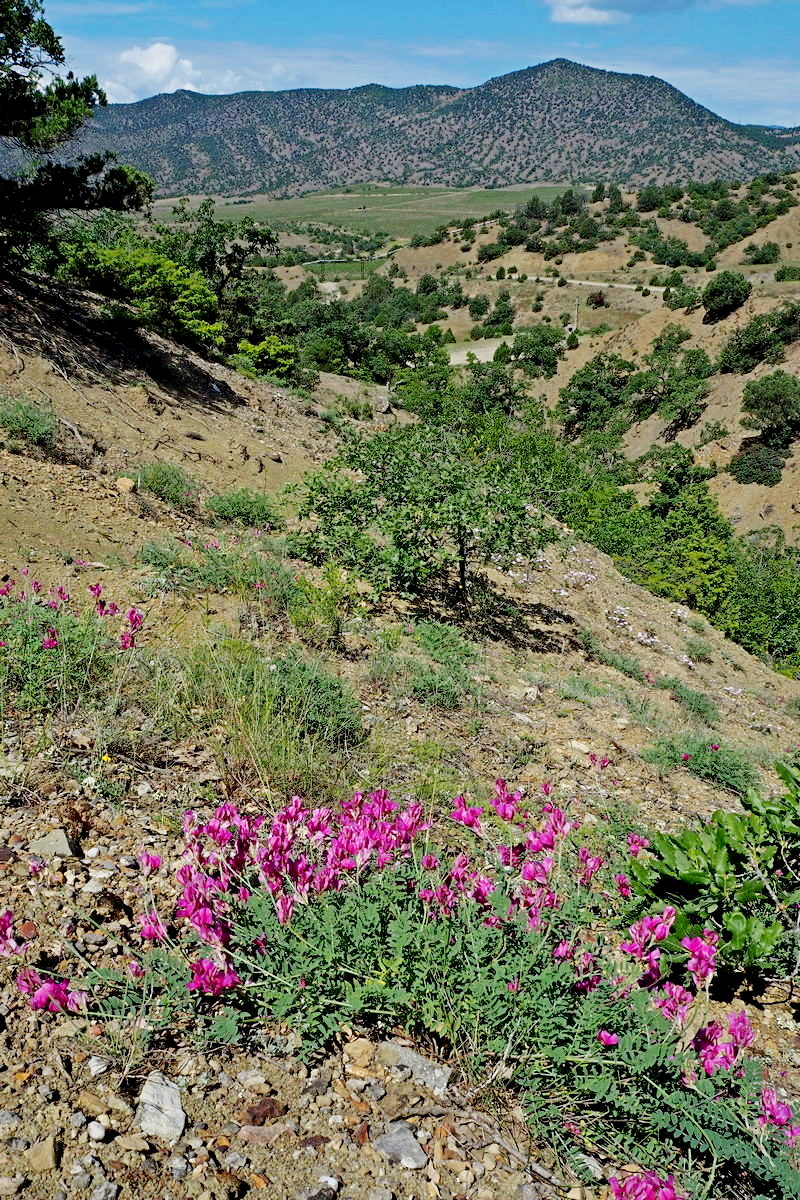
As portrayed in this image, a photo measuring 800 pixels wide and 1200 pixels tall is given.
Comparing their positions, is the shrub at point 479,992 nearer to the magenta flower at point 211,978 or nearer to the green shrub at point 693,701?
the magenta flower at point 211,978

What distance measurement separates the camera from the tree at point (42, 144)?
8.88m

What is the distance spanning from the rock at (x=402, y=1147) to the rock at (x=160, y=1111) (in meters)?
0.46

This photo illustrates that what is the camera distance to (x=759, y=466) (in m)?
31.0

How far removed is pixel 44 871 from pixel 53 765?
2.29 ft

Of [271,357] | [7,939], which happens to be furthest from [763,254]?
[7,939]

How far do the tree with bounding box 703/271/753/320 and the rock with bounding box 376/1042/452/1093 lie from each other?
46.6m

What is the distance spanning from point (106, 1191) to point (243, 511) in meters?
7.02

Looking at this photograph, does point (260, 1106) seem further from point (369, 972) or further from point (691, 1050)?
point (691, 1050)

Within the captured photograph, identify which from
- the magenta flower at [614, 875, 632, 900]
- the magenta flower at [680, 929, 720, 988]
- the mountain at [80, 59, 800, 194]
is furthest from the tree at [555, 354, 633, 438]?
the mountain at [80, 59, 800, 194]

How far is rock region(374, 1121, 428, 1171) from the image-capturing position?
167cm

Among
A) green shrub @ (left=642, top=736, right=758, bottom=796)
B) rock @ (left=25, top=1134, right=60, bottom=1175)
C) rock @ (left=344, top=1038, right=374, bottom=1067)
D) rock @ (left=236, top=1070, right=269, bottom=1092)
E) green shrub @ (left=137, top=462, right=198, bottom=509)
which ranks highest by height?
green shrub @ (left=137, top=462, right=198, bottom=509)

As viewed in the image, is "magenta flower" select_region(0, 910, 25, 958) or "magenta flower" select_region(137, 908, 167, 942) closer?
"magenta flower" select_region(0, 910, 25, 958)

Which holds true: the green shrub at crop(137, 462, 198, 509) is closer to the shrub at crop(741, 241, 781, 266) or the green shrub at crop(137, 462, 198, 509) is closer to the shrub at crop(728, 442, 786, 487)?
the shrub at crop(728, 442, 786, 487)

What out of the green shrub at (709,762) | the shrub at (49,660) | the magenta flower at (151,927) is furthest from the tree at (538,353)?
the magenta flower at (151,927)
